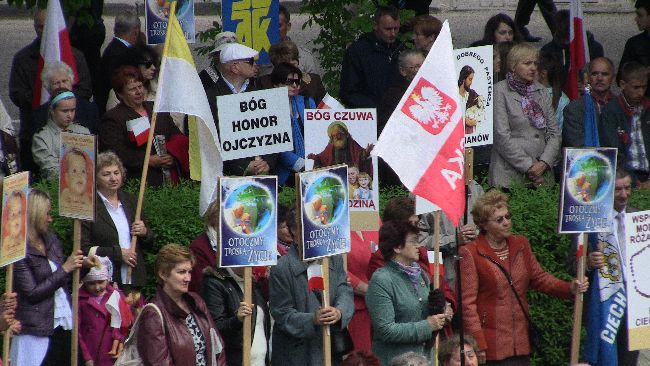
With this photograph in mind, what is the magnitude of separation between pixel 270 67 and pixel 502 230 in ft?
13.7

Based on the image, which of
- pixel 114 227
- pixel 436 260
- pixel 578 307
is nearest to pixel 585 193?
pixel 578 307

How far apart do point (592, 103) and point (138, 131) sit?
3608mm

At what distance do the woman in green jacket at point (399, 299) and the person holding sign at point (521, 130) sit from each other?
2900 millimetres

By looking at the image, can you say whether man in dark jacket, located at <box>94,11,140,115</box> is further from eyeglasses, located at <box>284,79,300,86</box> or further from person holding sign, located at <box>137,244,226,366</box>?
person holding sign, located at <box>137,244,226,366</box>

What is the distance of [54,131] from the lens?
43.1ft

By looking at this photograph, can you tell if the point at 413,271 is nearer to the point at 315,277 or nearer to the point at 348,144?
the point at 315,277

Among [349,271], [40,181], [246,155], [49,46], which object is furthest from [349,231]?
[49,46]

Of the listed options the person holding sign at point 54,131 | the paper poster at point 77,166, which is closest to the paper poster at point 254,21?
the person holding sign at point 54,131

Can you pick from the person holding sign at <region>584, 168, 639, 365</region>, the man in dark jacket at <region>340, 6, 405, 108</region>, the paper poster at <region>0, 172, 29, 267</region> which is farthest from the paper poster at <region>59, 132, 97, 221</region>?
the man in dark jacket at <region>340, 6, 405, 108</region>

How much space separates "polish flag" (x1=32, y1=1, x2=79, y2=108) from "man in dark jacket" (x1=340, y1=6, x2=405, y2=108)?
2573mm

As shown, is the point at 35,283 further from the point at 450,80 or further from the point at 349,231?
the point at 450,80

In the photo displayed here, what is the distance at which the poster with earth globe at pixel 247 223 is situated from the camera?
36.6ft

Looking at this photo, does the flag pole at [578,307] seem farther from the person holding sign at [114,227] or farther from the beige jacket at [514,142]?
the person holding sign at [114,227]

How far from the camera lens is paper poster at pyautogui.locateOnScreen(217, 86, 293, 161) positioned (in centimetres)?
1292
